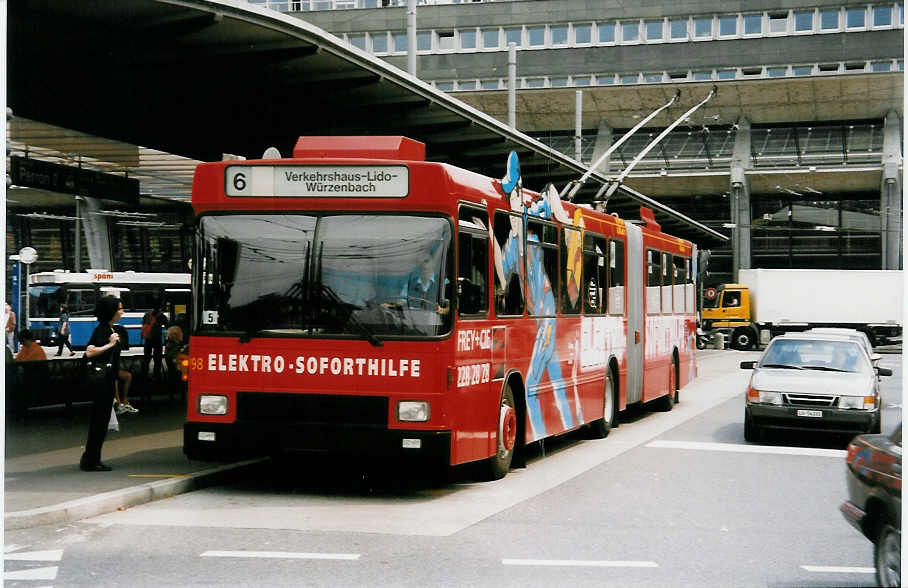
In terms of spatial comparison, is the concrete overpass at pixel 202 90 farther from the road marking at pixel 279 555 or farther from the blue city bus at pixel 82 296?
the blue city bus at pixel 82 296

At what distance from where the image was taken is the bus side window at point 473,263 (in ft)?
35.2

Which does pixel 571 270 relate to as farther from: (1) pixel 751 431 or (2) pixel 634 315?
(2) pixel 634 315

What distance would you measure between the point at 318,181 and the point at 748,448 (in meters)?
7.41

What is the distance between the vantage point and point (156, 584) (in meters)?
7.08

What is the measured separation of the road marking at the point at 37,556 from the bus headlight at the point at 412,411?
3.10 meters

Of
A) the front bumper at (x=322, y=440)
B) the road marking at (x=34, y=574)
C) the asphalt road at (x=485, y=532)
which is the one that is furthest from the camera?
the front bumper at (x=322, y=440)

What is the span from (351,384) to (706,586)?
13.3ft

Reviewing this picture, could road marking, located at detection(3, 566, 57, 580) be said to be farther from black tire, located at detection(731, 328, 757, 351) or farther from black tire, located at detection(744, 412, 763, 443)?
black tire, located at detection(731, 328, 757, 351)

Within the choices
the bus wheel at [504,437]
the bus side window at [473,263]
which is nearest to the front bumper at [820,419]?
the bus wheel at [504,437]

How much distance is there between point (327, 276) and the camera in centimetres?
1055

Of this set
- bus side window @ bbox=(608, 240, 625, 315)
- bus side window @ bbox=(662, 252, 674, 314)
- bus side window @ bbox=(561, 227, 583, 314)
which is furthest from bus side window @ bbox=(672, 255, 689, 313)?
bus side window @ bbox=(561, 227, 583, 314)

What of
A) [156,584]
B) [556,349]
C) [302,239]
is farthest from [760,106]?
[156,584]

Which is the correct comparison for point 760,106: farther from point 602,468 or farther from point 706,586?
point 706,586

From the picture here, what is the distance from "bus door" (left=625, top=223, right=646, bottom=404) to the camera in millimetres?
18234
